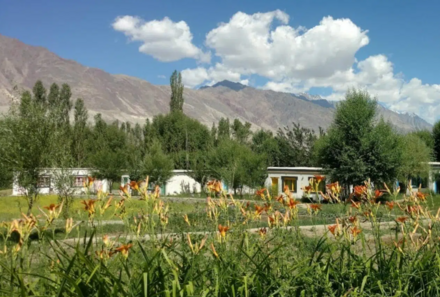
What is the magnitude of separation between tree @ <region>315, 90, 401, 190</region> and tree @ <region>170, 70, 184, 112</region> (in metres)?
37.4

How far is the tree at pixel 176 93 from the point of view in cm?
6956

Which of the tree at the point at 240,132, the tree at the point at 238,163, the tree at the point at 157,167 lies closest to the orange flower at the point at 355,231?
the tree at the point at 238,163

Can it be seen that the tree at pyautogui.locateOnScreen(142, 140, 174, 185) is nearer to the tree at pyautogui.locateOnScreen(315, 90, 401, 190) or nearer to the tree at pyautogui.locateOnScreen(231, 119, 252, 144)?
the tree at pyautogui.locateOnScreen(315, 90, 401, 190)

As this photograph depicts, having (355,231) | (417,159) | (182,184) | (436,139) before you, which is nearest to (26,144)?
(355,231)

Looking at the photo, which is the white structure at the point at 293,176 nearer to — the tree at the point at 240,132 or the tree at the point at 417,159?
the tree at the point at 417,159

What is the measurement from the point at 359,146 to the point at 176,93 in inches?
1695

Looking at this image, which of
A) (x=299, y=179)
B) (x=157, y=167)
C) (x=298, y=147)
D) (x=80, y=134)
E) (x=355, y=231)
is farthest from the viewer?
(x=80, y=134)

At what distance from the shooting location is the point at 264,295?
2.55 metres

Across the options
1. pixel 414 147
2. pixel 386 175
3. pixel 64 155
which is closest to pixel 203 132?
pixel 414 147

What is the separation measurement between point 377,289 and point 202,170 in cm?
4195

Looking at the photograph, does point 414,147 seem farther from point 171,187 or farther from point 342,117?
point 171,187

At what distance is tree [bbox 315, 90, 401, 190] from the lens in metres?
32.4

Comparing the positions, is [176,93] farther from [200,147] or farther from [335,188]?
[335,188]

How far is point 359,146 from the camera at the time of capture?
33000 mm
